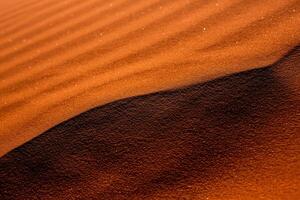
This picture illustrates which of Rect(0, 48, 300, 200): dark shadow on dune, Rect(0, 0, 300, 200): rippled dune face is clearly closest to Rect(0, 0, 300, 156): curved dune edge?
Rect(0, 0, 300, 200): rippled dune face

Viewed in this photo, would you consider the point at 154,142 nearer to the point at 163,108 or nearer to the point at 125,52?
the point at 163,108

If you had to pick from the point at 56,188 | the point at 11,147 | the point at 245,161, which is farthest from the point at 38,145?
the point at 245,161

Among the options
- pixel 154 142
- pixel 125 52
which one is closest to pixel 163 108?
pixel 154 142

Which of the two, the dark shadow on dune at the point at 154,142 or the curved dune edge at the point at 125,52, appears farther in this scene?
the curved dune edge at the point at 125,52

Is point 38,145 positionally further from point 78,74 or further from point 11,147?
point 78,74

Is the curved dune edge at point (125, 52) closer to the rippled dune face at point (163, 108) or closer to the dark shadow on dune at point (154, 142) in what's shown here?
the rippled dune face at point (163, 108)

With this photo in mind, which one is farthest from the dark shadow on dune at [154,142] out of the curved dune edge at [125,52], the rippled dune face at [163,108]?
the curved dune edge at [125,52]
